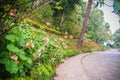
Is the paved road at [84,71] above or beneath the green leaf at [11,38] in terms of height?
beneath

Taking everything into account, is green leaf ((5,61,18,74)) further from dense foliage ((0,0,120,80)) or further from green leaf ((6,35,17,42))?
green leaf ((6,35,17,42))

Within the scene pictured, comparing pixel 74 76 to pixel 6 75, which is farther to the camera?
pixel 74 76

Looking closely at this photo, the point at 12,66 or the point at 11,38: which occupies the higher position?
the point at 11,38

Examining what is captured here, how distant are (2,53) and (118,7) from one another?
2662 millimetres

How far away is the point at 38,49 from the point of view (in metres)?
5.56

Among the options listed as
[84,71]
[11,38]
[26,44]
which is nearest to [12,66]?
[11,38]

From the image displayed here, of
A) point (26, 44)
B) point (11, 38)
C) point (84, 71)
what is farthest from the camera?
point (84, 71)

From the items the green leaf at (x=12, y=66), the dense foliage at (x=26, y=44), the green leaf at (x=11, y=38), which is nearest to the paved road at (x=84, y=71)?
the dense foliage at (x=26, y=44)

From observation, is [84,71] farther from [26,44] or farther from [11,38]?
[11,38]

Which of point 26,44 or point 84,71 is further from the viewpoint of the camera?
point 84,71

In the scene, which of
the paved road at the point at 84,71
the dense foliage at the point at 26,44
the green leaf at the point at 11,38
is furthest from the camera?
the paved road at the point at 84,71

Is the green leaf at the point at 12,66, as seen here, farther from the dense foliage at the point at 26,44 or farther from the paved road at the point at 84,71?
the paved road at the point at 84,71

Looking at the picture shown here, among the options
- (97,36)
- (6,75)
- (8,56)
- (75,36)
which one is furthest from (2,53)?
(97,36)

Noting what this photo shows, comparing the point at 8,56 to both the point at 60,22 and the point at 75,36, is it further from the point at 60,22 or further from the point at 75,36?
the point at 75,36
